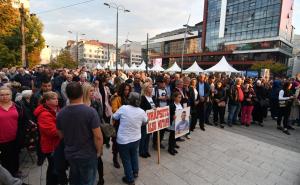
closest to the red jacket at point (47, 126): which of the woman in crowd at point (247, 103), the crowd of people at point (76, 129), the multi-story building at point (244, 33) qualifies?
the crowd of people at point (76, 129)

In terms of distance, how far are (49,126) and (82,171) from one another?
35.9 inches

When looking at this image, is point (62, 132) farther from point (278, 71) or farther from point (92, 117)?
point (278, 71)

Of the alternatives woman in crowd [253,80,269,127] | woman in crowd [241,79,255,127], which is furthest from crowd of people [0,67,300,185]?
woman in crowd [253,80,269,127]

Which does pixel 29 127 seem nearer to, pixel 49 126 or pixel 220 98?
pixel 49 126

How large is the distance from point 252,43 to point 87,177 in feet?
201

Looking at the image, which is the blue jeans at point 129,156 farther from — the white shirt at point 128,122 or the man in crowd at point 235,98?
the man in crowd at point 235,98

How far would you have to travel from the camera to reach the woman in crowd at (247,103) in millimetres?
8539

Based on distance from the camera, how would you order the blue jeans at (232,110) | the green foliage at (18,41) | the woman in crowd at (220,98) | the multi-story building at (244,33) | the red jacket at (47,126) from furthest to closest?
the multi-story building at (244,33), the green foliage at (18,41), the blue jeans at (232,110), the woman in crowd at (220,98), the red jacket at (47,126)

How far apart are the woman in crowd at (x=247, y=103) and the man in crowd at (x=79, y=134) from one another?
7.51 m

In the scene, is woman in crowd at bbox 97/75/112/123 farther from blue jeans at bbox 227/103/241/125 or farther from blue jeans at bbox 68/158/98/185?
blue jeans at bbox 227/103/241/125

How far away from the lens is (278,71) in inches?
1715

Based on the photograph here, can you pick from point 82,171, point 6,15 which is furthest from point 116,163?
point 6,15

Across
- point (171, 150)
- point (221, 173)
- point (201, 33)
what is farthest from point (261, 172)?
point (201, 33)

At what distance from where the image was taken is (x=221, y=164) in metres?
5.04
